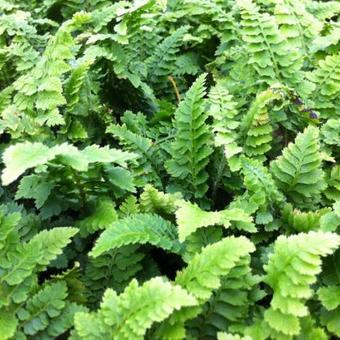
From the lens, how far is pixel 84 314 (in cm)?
187

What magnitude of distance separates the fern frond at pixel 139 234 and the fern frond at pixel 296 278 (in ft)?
1.69

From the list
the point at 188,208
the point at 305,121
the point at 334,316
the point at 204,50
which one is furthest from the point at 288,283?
the point at 204,50

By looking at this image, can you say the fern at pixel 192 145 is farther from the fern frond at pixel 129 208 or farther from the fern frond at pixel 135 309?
the fern frond at pixel 135 309

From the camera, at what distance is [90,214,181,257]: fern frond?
2023mm

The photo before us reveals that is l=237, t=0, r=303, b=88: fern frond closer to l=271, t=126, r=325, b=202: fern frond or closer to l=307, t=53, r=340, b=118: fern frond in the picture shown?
l=307, t=53, r=340, b=118: fern frond

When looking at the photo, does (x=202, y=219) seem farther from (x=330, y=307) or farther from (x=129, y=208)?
(x=330, y=307)

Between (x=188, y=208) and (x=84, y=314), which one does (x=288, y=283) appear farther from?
(x=84, y=314)

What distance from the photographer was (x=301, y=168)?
2.34 metres

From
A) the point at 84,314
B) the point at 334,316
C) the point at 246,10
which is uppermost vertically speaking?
the point at 246,10

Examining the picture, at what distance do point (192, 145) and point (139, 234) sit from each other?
608mm

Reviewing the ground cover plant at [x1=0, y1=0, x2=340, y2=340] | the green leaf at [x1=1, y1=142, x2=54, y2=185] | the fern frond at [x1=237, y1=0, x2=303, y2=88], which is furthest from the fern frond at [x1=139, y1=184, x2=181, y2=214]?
the fern frond at [x1=237, y1=0, x2=303, y2=88]

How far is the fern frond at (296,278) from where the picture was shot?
5.82ft

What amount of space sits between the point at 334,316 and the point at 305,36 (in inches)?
70.2

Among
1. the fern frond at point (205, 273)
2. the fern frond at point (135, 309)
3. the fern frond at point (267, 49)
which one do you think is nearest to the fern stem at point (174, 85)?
the fern frond at point (267, 49)
